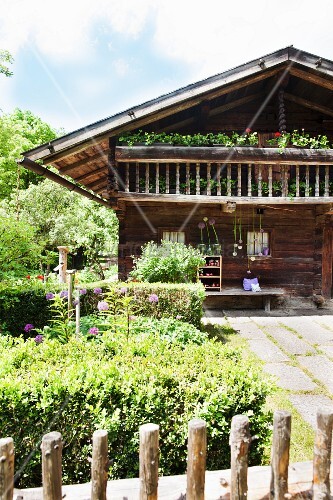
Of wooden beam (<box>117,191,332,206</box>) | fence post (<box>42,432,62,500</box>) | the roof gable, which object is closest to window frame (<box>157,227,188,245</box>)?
wooden beam (<box>117,191,332,206</box>)

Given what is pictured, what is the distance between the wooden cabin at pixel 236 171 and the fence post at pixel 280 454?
7082mm

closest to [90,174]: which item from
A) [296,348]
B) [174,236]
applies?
[174,236]

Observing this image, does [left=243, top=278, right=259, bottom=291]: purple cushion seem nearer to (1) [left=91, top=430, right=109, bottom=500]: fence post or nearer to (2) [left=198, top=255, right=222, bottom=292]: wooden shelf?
(2) [left=198, top=255, right=222, bottom=292]: wooden shelf

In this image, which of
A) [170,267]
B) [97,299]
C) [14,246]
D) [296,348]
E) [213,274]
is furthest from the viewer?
[213,274]

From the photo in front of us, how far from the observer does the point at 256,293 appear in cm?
945

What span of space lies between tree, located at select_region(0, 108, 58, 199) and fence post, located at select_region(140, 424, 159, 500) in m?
12.8

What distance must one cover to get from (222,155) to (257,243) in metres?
3.35

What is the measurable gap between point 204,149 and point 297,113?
A: 4590 mm

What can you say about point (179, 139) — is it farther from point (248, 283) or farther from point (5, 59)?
point (5, 59)

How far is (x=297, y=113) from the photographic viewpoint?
10.7 meters

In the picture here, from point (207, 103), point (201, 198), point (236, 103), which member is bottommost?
point (201, 198)

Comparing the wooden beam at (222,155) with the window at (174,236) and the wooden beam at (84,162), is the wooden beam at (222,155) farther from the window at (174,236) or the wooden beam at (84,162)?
the window at (174,236)

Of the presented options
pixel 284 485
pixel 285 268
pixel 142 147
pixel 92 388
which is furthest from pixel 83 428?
pixel 285 268

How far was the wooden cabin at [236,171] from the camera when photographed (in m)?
8.33
